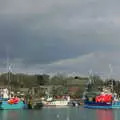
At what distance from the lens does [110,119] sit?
12444cm

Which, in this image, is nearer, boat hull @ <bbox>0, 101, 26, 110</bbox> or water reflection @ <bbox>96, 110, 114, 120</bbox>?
water reflection @ <bbox>96, 110, 114, 120</bbox>

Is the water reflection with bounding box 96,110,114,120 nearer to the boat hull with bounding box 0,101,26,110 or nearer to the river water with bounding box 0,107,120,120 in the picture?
the river water with bounding box 0,107,120,120

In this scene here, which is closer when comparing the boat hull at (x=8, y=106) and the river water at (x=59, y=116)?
the river water at (x=59, y=116)

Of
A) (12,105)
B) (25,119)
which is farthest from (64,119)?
(12,105)

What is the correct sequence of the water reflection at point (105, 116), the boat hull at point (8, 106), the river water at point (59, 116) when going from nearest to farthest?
the river water at point (59, 116) < the water reflection at point (105, 116) < the boat hull at point (8, 106)

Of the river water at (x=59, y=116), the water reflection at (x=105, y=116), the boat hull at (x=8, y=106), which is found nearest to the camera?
the river water at (x=59, y=116)

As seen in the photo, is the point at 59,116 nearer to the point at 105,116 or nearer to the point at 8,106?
the point at 105,116

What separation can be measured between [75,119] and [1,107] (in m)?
85.0

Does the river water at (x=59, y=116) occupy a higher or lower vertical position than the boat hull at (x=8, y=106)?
lower

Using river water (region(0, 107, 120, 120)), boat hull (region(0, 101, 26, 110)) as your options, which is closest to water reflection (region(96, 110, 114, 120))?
river water (region(0, 107, 120, 120))

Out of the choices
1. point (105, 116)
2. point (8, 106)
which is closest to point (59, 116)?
point (105, 116)

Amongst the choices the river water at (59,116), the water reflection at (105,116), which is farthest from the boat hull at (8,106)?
the water reflection at (105,116)

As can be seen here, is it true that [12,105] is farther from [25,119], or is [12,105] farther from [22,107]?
[25,119]

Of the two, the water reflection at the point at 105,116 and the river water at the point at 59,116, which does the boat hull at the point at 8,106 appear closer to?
the river water at the point at 59,116
